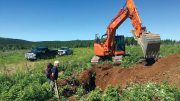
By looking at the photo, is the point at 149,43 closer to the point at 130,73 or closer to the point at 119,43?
the point at 130,73

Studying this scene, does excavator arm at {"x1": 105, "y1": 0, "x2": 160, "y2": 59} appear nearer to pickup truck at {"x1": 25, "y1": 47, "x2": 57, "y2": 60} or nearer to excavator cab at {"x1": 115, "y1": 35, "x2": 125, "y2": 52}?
excavator cab at {"x1": 115, "y1": 35, "x2": 125, "y2": 52}

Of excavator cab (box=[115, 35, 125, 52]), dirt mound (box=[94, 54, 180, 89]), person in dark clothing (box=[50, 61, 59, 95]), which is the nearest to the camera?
person in dark clothing (box=[50, 61, 59, 95])

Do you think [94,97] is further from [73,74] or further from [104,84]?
[73,74]

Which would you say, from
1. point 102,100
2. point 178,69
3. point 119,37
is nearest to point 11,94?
point 102,100

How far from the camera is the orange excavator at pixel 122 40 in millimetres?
24469

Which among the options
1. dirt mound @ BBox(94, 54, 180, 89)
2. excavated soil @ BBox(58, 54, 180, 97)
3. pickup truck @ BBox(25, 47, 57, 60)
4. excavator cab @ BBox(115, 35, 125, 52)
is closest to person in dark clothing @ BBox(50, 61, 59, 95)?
excavated soil @ BBox(58, 54, 180, 97)

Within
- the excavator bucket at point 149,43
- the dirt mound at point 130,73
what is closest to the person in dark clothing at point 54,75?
the dirt mound at point 130,73

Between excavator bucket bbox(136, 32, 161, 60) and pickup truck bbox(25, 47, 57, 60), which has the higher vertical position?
excavator bucket bbox(136, 32, 161, 60)

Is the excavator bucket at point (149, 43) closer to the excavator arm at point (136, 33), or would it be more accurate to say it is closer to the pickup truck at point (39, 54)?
the excavator arm at point (136, 33)

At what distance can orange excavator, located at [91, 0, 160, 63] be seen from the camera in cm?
2447

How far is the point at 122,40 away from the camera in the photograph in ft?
105

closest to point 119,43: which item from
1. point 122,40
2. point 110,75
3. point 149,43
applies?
point 122,40

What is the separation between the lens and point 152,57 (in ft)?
84.4

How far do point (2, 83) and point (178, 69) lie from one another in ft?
28.6
